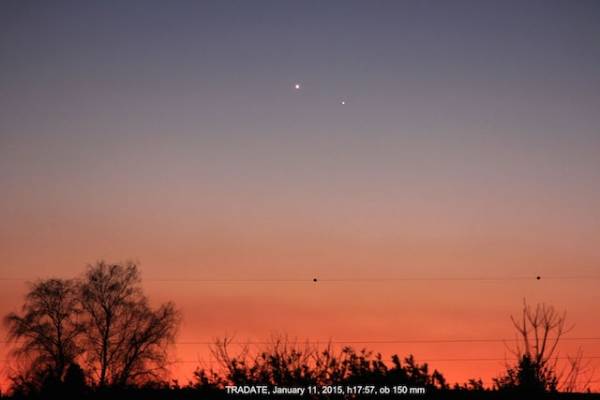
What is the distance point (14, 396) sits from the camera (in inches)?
1089

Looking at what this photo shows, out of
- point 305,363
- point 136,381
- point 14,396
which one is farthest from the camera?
point 136,381

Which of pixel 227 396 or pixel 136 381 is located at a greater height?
pixel 136 381

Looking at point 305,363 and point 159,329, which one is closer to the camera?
point 305,363

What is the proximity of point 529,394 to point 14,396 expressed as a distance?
61.0ft

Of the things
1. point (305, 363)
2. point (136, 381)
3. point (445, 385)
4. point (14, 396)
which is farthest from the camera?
point (136, 381)

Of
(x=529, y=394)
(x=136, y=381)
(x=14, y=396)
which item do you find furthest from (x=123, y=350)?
(x=529, y=394)

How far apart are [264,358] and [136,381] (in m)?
29.2

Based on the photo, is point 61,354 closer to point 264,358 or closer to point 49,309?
point 49,309

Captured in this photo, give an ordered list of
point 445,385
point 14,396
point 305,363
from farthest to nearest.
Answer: point 14,396
point 445,385
point 305,363

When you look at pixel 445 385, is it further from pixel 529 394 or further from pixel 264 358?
pixel 264 358

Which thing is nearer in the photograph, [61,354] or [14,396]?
[14,396]

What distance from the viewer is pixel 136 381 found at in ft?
162

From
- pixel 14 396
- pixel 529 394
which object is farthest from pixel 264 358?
pixel 14 396

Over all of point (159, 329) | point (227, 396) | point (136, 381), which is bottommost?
point (227, 396)
